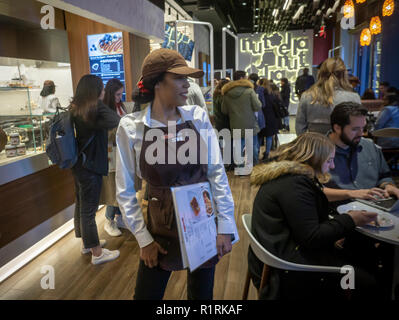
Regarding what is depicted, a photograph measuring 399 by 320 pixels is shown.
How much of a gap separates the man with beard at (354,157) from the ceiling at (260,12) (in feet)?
21.7

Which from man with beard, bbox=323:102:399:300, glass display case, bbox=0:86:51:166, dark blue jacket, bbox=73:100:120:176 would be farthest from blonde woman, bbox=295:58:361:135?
glass display case, bbox=0:86:51:166

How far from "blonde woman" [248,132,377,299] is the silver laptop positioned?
0.92ft

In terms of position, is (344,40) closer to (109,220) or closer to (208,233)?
(109,220)

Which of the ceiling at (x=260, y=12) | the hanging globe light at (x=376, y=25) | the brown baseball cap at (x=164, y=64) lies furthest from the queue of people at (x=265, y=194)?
the ceiling at (x=260, y=12)

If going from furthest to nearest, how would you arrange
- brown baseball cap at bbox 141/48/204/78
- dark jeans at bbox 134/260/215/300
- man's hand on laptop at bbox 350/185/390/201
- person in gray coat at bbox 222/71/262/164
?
person in gray coat at bbox 222/71/262/164
man's hand on laptop at bbox 350/185/390/201
dark jeans at bbox 134/260/215/300
brown baseball cap at bbox 141/48/204/78

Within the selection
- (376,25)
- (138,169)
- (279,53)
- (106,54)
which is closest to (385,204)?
(138,169)

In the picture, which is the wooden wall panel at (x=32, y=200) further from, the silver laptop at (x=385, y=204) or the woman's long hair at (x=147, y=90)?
the silver laptop at (x=385, y=204)

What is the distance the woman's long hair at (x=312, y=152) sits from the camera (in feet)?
5.50

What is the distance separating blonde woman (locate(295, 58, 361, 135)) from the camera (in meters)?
2.86

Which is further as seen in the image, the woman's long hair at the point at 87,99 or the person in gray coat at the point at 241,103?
the person in gray coat at the point at 241,103

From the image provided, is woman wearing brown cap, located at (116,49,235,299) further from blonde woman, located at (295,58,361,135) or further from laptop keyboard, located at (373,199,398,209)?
blonde woman, located at (295,58,361,135)

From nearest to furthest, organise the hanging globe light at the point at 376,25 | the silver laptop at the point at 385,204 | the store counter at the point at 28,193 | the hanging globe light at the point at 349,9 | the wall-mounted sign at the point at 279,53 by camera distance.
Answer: the silver laptop at the point at 385,204
the store counter at the point at 28,193
the hanging globe light at the point at 349,9
the hanging globe light at the point at 376,25
the wall-mounted sign at the point at 279,53
